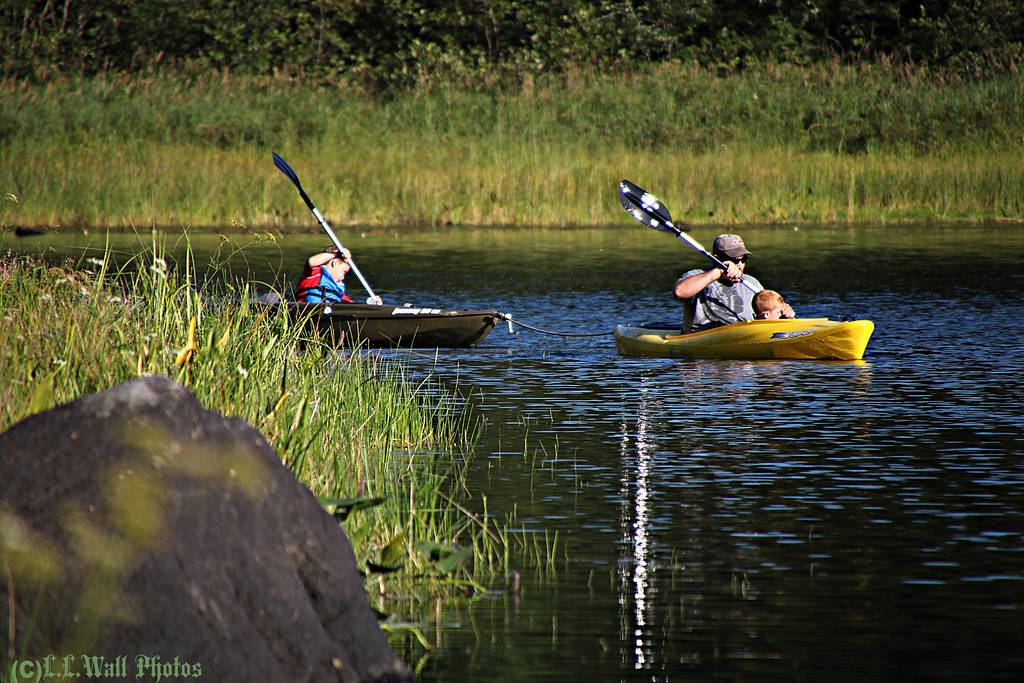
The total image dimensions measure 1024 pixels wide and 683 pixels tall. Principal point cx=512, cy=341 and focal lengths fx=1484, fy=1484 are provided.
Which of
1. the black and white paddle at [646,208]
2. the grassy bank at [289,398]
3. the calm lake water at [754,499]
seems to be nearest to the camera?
the calm lake water at [754,499]

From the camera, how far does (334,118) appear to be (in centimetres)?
2711

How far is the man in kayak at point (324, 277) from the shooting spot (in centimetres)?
1346

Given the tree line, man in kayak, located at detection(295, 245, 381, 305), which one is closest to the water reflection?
man in kayak, located at detection(295, 245, 381, 305)

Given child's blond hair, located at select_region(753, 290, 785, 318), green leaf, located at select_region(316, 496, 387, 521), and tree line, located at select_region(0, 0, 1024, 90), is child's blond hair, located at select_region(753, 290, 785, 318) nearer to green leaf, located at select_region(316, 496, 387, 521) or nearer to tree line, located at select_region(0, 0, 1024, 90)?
green leaf, located at select_region(316, 496, 387, 521)

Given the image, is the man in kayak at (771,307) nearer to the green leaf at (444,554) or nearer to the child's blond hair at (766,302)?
the child's blond hair at (766,302)

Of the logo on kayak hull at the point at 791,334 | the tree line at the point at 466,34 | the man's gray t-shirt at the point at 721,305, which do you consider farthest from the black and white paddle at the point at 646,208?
the tree line at the point at 466,34

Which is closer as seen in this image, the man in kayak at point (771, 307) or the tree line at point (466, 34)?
the man in kayak at point (771, 307)

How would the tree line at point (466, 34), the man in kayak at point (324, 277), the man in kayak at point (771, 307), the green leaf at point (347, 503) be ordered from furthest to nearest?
the tree line at point (466, 34) < the man in kayak at point (324, 277) < the man in kayak at point (771, 307) < the green leaf at point (347, 503)

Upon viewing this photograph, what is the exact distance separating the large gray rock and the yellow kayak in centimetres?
804

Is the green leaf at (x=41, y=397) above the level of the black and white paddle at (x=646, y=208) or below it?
below

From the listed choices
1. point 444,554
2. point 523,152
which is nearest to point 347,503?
point 444,554

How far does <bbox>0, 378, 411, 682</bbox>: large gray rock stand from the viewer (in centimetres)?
413

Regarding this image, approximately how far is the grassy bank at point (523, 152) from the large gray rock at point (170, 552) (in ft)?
62.8

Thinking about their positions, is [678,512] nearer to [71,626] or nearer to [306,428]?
[306,428]
